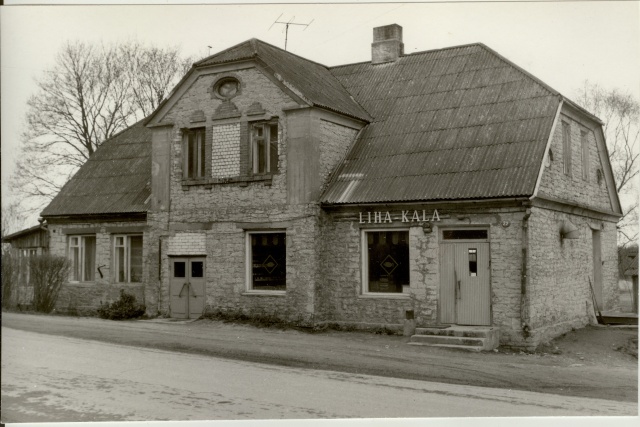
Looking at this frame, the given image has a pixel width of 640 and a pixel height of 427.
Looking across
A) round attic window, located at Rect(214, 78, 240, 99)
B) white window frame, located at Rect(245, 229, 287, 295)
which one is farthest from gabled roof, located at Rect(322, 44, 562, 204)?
round attic window, located at Rect(214, 78, 240, 99)

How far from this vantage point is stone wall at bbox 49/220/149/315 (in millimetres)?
20734

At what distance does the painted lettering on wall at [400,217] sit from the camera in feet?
52.7

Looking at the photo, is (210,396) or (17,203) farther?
(17,203)

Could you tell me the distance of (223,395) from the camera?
10.3 m

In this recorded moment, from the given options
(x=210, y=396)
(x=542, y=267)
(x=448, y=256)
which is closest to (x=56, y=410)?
(x=210, y=396)

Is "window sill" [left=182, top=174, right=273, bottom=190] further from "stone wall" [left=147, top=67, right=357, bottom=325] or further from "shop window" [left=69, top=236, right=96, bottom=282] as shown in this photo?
"shop window" [left=69, top=236, right=96, bottom=282]

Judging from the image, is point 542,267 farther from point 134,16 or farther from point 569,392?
point 134,16

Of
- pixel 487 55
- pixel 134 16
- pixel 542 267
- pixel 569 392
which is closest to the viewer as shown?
pixel 569 392

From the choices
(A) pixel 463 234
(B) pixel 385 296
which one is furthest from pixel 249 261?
(A) pixel 463 234

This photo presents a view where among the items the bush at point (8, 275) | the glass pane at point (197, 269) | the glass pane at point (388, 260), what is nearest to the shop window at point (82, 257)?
the bush at point (8, 275)

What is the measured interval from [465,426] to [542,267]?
282 inches

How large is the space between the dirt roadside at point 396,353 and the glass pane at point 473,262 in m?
2.02

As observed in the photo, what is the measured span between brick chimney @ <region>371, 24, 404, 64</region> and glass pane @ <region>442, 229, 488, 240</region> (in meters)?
7.01

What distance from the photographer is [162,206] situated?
19062 mm
